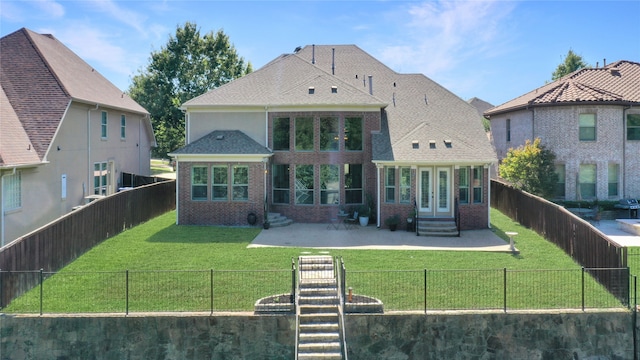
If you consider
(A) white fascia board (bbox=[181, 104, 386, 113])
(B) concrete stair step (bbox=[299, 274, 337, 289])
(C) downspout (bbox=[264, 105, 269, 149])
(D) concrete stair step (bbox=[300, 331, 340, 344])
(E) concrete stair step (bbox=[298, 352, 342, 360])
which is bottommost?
(E) concrete stair step (bbox=[298, 352, 342, 360])

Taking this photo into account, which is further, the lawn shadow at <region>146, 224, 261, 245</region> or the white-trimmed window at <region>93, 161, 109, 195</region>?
the white-trimmed window at <region>93, 161, 109, 195</region>

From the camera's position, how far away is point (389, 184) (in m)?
22.2

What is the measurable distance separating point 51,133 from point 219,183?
23.7ft

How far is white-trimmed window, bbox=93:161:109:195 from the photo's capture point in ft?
85.4

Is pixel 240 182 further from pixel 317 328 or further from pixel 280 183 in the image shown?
pixel 317 328

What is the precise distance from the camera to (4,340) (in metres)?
11.5

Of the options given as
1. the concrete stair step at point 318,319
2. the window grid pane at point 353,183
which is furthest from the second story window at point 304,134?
the concrete stair step at point 318,319

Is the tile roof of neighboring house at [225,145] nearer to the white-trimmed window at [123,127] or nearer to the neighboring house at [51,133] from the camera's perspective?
the neighboring house at [51,133]

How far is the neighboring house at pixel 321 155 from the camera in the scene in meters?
22.0

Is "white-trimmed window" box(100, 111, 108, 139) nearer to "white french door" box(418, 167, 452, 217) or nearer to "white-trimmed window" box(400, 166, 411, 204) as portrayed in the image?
"white-trimmed window" box(400, 166, 411, 204)

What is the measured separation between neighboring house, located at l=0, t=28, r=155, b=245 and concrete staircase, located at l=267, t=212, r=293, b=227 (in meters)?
9.20

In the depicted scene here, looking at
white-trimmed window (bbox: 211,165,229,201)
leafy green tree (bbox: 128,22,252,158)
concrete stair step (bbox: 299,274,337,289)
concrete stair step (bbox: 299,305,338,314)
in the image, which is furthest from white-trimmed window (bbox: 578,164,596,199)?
leafy green tree (bbox: 128,22,252,158)

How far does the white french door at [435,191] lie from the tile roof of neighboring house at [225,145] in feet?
23.1

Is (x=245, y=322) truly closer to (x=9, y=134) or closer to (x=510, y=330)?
(x=510, y=330)
